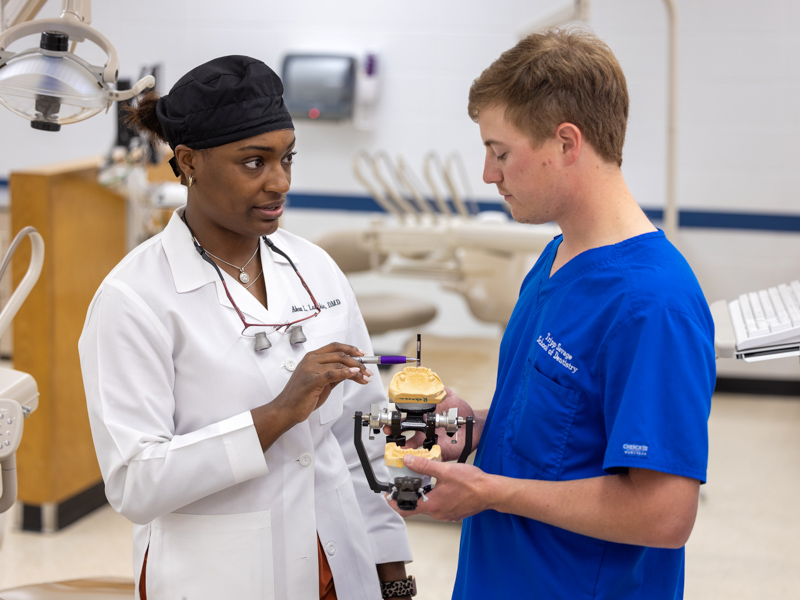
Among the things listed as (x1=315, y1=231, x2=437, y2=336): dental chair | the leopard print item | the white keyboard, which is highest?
the white keyboard

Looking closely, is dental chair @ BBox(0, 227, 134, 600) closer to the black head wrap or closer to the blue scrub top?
the black head wrap

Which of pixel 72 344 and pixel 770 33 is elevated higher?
pixel 770 33

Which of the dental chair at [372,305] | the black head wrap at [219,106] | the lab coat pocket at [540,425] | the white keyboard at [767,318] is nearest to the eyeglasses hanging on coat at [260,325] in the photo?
the black head wrap at [219,106]

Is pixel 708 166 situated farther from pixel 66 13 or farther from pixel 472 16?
pixel 66 13

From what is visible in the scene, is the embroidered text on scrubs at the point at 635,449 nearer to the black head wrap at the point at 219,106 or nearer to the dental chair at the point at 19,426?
the black head wrap at the point at 219,106

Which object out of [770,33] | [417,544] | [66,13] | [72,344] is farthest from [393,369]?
[66,13]

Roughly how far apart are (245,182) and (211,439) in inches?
15.5

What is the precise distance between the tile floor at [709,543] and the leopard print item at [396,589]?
1.23m

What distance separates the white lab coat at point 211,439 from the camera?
1.16 m

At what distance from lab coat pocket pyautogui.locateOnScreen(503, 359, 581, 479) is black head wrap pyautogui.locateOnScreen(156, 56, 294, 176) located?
0.55 m

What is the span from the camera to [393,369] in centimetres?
455

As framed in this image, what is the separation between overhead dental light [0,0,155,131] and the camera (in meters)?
1.28

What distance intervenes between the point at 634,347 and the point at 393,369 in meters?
3.60

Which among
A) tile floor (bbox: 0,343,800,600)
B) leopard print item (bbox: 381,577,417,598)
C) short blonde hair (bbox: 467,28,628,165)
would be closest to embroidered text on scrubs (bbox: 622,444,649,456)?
short blonde hair (bbox: 467,28,628,165)
